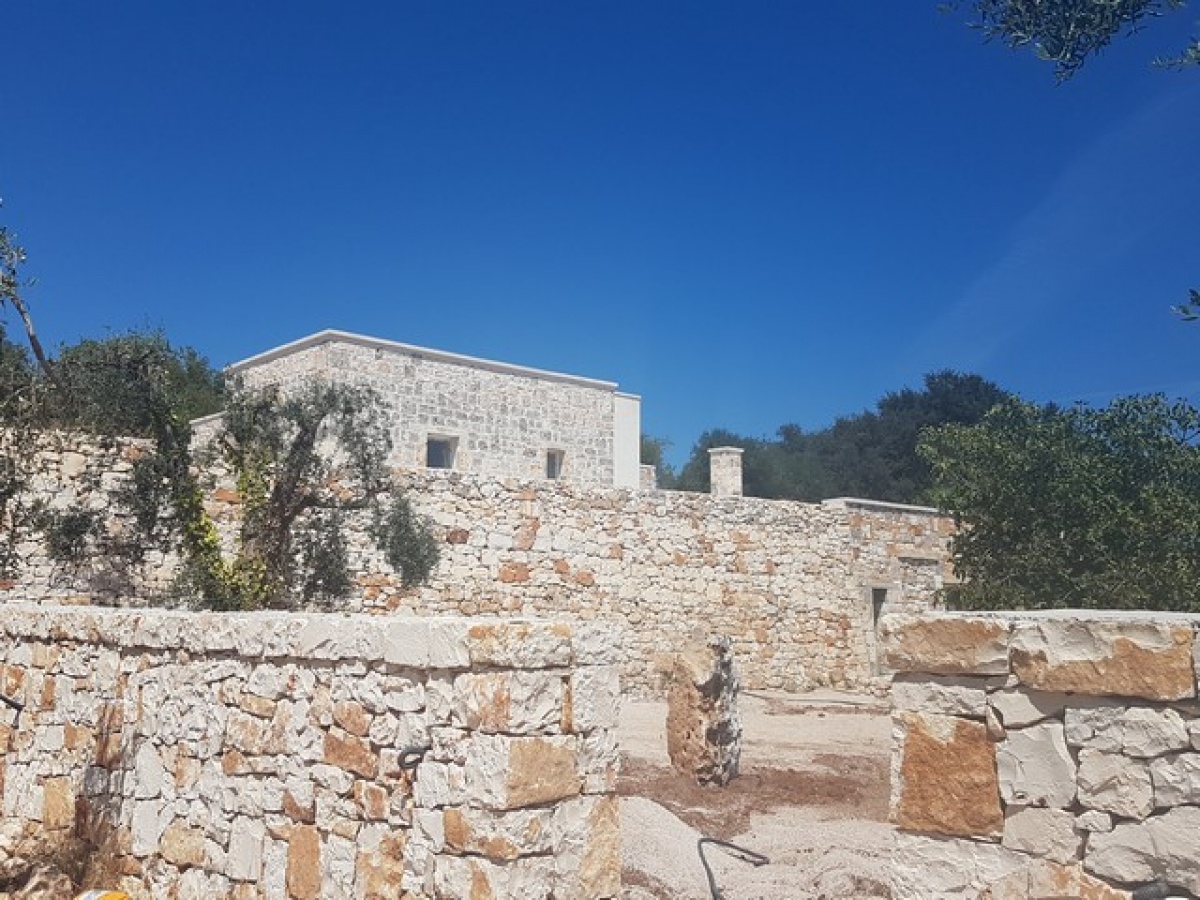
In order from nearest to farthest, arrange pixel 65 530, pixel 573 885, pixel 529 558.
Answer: pixel 573 885 → pixel 65 530 → pixel 529 558

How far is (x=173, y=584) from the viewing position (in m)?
12.1

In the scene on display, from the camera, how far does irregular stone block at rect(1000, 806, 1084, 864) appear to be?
2.92 m

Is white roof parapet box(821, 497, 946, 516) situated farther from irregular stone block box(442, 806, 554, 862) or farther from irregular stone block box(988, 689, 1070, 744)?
irregular stone block box(988, 689, 1070, 744)

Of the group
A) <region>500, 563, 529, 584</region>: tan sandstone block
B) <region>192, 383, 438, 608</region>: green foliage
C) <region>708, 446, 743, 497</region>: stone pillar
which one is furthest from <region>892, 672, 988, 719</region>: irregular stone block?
<region>708, 446, 743, 497</region>: stone pillar

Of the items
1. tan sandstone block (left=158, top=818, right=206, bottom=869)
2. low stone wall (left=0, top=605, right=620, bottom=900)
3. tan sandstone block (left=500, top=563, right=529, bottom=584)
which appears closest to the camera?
low stone wall (left=0, top=605, right=620, bottom=900)

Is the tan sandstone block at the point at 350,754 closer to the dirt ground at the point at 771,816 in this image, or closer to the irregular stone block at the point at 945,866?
the irregular stone block at the point at 945,866

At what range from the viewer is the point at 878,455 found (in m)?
45.5

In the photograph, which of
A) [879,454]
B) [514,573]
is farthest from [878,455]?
[514,573]

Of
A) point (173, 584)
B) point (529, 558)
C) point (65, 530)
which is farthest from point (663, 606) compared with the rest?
point (65, 530)

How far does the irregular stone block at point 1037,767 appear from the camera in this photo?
9.66 feet

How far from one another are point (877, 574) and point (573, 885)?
16871 millimetres

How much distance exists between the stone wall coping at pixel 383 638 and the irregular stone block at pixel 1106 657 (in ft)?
5.50

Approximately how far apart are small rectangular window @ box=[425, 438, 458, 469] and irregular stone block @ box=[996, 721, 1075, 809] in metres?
20.2

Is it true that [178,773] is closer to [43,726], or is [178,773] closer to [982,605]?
[43,726]
